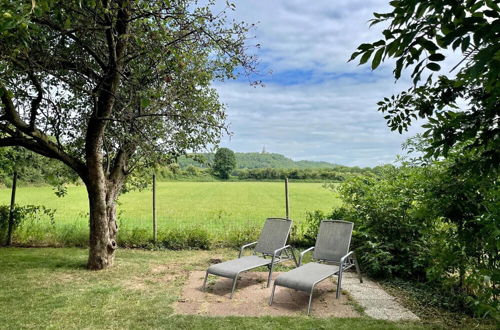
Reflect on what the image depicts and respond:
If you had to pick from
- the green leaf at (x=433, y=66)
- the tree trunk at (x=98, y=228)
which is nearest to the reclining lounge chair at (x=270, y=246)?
the tree trunk at (x=98, y=228)

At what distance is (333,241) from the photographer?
229 inches

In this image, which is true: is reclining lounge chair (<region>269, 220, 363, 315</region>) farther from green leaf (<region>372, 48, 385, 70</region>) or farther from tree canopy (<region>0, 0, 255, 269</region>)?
green leaf (<region>372, 48, 385, 70</region>)

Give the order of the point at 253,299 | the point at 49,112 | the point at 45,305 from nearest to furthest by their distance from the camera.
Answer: the point at 45,305 < the point at 253,299 < the point at 49,112

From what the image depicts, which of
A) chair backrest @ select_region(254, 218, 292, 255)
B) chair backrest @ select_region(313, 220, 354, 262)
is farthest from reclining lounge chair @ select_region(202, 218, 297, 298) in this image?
chair backrest @ select_region(313, 220, 354, 262)

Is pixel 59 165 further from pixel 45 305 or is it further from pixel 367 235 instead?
pixel 367 235

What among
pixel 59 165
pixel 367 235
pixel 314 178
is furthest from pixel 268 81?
pixel 314 178

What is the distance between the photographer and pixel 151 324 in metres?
3.85

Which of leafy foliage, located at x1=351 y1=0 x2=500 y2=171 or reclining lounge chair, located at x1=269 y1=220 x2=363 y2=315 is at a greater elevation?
leafy foliage, located at x1=351 y1=0 x2=500 y2=171

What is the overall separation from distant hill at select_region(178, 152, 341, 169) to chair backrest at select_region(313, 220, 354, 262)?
3.27 meters

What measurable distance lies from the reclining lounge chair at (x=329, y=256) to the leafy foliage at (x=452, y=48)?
290 cm

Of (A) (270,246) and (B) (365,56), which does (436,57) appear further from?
(A) (270,246)

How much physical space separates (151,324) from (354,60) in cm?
364

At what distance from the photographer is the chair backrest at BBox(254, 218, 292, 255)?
6223 millimetres

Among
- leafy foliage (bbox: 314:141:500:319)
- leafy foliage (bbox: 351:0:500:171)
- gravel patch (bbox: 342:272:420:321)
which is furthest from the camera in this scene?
Result: gravel patch (bbox: 342:272:420:321)
